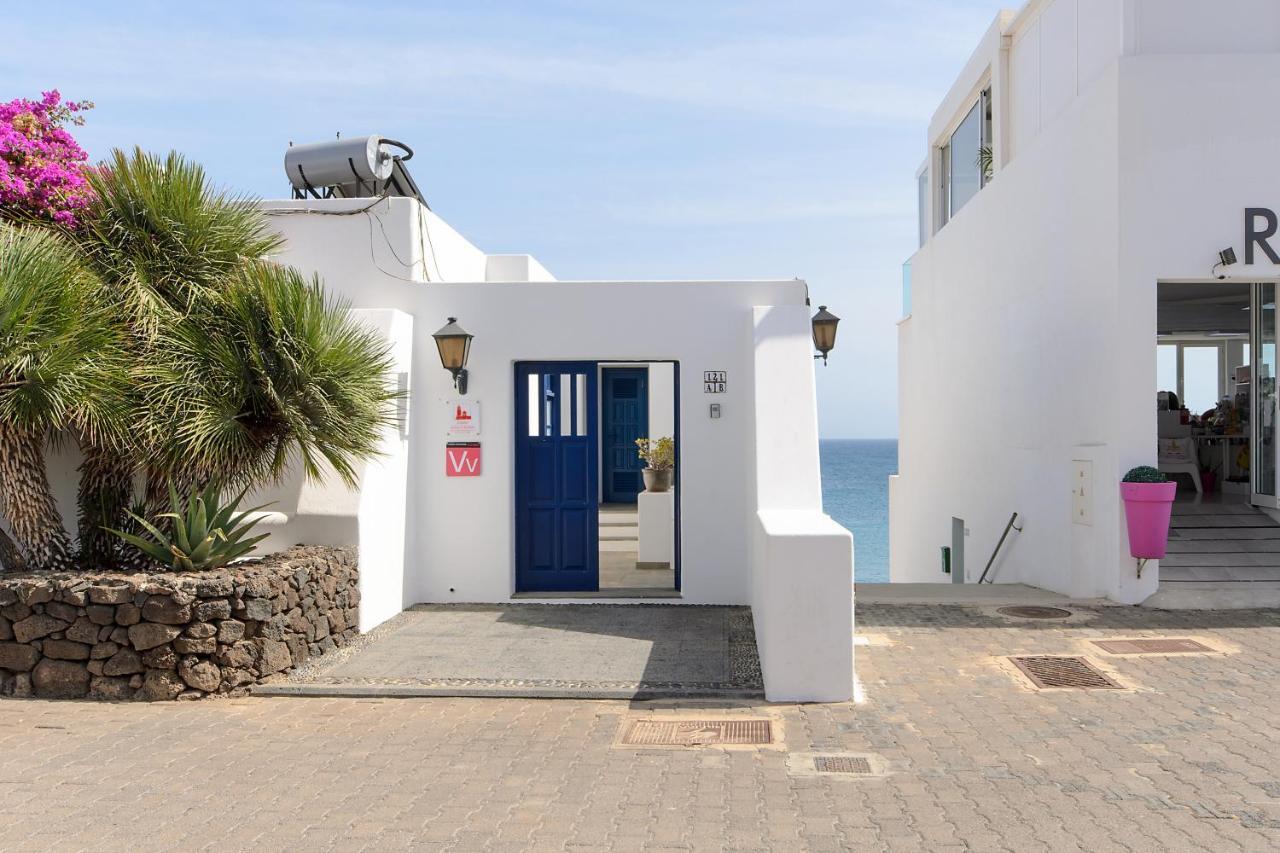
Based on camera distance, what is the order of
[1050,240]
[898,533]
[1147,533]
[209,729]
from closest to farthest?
[209,729] < [1147,533] < [1050,240] < [898,533]

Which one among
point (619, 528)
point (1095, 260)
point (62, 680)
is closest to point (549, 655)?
point (62, 680)

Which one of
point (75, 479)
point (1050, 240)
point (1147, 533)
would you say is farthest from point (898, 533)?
point (75, 479)

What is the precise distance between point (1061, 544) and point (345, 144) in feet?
26.4

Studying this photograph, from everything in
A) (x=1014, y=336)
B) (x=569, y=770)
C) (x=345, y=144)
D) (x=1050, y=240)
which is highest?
(x=345, y=144)

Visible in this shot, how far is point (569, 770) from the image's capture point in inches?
190

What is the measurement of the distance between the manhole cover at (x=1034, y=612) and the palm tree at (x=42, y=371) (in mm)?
6937

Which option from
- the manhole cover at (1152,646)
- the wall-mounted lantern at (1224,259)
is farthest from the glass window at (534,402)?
the wall-mounted lantern at (1224,259)

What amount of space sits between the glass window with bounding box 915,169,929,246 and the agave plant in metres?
13.5

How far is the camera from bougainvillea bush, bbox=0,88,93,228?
7223mm

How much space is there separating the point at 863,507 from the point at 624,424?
5547 cm

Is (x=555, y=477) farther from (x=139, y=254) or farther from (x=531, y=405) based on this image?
(x=139, y=254)

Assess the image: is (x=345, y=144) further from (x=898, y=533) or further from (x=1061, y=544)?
(x=898, y=533)

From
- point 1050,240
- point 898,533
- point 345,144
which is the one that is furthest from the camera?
point 898,533

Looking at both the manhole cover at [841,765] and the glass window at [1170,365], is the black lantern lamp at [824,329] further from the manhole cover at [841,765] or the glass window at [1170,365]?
the glass window at [1170,365]
